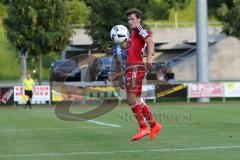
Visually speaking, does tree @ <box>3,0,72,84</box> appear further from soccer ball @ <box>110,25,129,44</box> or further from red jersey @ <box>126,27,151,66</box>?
red jersey @ <box>126,27,151,66</box>

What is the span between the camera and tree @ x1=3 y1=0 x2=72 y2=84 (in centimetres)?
3847

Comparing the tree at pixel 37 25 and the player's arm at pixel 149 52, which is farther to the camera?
the tree at pixel 37 25

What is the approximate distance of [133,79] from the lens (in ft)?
39.6

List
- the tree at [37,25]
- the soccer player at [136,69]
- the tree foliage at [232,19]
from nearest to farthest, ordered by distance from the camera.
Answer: the soccer player at [136,69], the tree at [37,25], the tree foliage at [232,19]

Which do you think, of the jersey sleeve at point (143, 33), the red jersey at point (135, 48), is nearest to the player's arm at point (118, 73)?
the red jersey at point (135, 48)

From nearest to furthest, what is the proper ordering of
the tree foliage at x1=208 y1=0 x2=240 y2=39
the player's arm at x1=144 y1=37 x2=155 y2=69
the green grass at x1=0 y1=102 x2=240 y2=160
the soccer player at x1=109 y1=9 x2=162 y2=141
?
the green grass at x1=0 y1=102 x2=240 y2=160 → the player's arm at x1=144 y1=37 x2=155 y2=69 → the soccer player at x1=109 y1=9 x2=162 y2=141 → the tree foliage at x1=208 y1=0 x2=240 y2=39

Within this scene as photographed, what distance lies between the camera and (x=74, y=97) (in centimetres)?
3494

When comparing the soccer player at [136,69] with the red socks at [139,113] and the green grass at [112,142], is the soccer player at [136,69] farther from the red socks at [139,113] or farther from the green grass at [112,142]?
the green grass at [112,142]

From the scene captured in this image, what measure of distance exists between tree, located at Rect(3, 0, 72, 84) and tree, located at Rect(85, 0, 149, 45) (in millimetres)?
5923

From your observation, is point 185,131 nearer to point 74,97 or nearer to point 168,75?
point 74,97

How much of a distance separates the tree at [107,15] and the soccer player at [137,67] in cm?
3285

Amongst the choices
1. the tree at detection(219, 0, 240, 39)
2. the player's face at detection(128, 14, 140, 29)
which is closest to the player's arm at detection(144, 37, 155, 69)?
the player's face at detection(128, 14, 140, 29)

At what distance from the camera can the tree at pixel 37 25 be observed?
3847cm

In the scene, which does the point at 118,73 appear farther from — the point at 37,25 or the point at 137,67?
the point at 37,25
